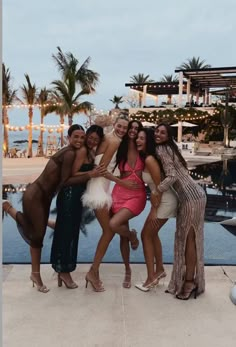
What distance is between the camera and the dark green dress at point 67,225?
3123mm

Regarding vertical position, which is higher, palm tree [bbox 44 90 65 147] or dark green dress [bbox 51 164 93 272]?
palm tree [bbox 44 90 65 147]

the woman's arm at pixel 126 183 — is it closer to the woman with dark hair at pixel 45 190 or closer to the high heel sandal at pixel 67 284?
the woman with dark hair at pixel 45 190

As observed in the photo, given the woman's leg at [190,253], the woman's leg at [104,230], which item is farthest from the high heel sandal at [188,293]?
the woman's leg at [104,230]

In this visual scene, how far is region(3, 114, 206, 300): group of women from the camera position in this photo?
3.04m

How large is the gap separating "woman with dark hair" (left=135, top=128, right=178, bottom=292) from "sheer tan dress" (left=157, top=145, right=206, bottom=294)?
0.07 metres

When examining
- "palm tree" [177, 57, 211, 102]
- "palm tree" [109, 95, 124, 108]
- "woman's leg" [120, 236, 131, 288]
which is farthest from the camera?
"palm tree" [177, 57, 211, 102]

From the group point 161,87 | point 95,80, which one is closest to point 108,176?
point 95,80

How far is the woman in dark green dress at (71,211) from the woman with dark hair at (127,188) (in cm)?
Answer: 23

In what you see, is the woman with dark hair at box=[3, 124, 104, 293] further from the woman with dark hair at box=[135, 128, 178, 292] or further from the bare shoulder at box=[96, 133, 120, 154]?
the woman with dark hair at box=[135, 128, 178, 292]

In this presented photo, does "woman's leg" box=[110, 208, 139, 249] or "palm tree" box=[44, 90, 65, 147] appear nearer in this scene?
"woman's leg" box=[110, 208, 139, 249]

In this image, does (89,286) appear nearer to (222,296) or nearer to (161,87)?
(222,296)

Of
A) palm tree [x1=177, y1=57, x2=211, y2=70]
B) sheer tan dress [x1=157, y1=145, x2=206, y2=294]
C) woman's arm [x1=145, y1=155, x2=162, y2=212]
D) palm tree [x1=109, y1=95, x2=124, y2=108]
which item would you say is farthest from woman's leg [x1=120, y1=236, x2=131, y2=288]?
palm tree [x1=177, y1=57, x2=211, y2=70]

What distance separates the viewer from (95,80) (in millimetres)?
20438

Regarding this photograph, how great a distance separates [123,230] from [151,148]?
71cm
